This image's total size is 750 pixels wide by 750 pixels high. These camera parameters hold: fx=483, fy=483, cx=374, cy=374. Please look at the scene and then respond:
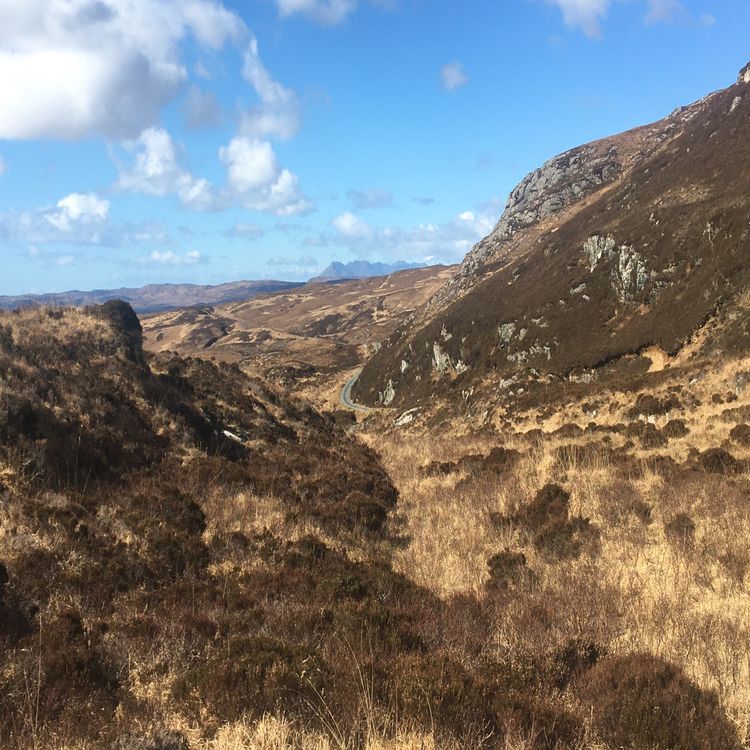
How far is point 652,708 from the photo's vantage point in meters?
4.30

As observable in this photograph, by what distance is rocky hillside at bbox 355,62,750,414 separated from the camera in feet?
101

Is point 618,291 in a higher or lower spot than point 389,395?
higher

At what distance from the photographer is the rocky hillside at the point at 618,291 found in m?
30.7

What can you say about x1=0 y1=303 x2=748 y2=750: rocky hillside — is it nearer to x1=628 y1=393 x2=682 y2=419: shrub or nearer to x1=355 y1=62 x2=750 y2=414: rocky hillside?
x1=628 y1=393 x2=682 y2=419: shrub

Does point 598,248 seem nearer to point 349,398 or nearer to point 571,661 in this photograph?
point 349,398

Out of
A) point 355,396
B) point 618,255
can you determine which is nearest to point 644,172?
point 618,255

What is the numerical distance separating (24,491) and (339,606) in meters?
7.18

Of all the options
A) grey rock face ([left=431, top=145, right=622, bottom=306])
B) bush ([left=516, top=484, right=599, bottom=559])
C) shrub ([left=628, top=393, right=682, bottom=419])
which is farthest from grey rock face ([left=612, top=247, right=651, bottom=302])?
grey rock face ([left=431, top=145, right=622, bottom=306])

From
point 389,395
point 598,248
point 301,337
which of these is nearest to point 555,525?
point 598,248

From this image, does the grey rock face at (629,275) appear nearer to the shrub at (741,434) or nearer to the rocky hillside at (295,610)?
the shrub at (741,434)

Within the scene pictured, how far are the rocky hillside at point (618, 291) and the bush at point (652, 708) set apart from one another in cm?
2362

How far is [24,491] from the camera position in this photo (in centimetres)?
973

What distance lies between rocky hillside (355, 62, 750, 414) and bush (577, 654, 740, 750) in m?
23.6

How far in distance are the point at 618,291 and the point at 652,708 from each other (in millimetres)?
39610
